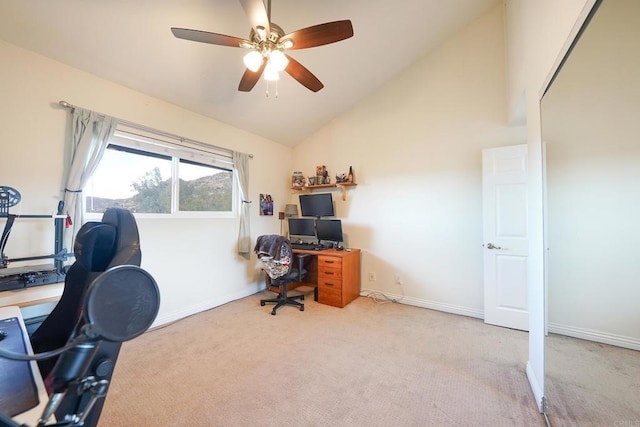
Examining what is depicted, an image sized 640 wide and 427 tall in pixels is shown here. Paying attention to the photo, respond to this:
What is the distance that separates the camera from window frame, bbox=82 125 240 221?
2.48 m

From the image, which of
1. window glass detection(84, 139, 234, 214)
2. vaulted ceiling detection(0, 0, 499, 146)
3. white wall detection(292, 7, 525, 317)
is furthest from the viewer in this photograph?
white wall detection(292, 7, 525, 317)

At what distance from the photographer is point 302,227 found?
4023 millimetres

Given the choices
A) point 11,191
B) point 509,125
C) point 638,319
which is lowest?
point 638,319

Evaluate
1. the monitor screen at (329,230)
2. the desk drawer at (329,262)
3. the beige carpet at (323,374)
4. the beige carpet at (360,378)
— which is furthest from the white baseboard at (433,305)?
the monitor screen at (329,230)

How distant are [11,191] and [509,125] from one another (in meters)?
4.44

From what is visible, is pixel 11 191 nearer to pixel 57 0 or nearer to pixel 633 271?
pixel 57 0

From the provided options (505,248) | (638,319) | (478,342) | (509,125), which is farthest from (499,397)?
(509,125)

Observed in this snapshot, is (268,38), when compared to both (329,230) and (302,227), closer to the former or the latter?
(329,230)

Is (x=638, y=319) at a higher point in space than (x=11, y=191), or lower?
lower

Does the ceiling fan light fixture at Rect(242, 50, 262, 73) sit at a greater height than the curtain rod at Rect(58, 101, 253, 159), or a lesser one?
greater

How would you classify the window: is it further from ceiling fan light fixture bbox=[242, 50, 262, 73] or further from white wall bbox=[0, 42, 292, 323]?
ceiling fan light fixture bbox=[242, 50, 262, 73]

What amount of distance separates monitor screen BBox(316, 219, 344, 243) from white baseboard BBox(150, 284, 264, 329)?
1277mm

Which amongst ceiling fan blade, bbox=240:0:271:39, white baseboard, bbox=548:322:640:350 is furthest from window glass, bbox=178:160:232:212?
white baseboard, bbox=548:322:640:350

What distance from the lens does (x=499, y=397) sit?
162 cm
